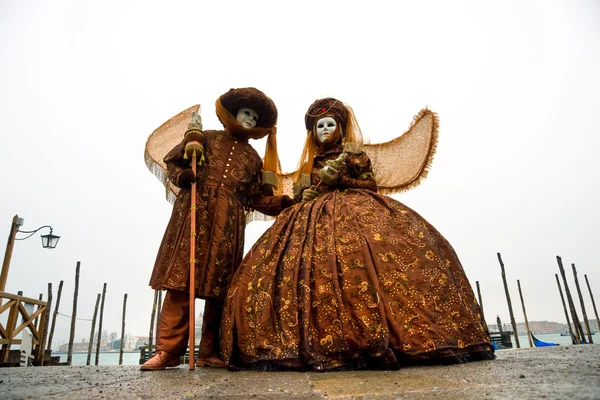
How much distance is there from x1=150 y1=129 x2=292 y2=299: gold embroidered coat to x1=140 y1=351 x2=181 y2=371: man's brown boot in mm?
416

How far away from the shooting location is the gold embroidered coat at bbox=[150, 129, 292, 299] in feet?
8.46

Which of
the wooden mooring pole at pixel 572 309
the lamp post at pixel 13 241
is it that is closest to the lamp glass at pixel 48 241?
the lamp post at pixel 13 241

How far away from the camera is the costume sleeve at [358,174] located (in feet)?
9.37

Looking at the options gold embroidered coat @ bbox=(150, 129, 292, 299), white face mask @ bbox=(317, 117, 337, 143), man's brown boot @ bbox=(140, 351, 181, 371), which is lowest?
man's brown boot @ bbox=(140, 351, 181, 371)

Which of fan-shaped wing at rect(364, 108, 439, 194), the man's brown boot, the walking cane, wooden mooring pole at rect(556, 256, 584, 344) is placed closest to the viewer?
the man's brown boot

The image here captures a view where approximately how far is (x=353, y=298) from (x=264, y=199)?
4.85 ft

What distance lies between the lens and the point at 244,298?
7.52ft

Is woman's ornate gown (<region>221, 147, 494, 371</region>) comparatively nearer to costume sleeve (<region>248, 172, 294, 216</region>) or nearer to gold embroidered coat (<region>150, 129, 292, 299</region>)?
gold embroidered coat (<region>150, 129, 292, 299</region>)

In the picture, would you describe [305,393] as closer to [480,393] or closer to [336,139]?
[480,393]

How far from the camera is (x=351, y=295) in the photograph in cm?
201

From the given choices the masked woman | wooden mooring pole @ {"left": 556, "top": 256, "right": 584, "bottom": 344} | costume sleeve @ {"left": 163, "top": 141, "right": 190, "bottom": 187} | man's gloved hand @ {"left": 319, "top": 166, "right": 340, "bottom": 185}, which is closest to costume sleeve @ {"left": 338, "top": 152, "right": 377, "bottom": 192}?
man's gloved hand @ {"left": 319, "top": 166, "right": 340, "bottom": 185}

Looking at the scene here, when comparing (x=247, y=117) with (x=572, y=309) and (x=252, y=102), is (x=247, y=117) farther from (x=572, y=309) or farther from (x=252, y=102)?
(x=572, y=309)

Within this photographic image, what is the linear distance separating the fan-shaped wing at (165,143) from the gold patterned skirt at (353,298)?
4.39 feet

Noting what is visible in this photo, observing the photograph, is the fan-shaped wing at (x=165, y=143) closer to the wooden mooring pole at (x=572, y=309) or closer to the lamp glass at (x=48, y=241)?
the lamp glass at (x=48, y=241)
